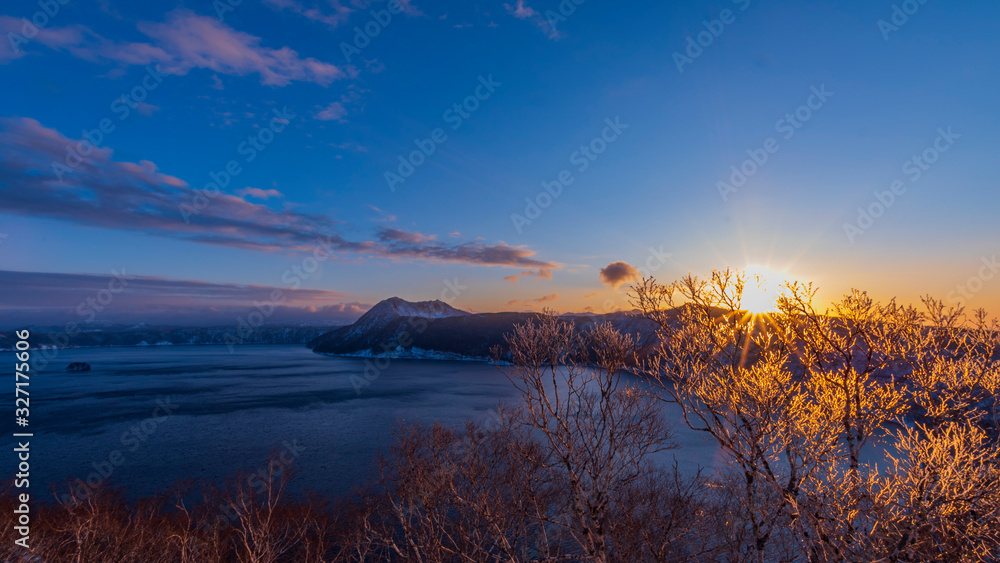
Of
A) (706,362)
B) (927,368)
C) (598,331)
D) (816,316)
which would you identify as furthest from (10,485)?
(927,368)

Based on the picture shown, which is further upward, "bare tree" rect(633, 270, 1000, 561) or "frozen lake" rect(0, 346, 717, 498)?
"bare tree" rect(633, 270, 1000, 561)

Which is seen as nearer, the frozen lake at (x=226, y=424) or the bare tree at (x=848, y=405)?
the bare tree at (x=848, y=405)

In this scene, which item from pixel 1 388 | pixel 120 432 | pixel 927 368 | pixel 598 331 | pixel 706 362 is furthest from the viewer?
pixel 1 388

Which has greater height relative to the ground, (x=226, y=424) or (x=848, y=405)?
(x=848, y=405)

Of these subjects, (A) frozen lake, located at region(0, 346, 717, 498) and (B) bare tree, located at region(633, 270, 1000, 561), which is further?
(A) frozen lake, located at region(0, 346, 717, 498)

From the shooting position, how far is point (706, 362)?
539 inches

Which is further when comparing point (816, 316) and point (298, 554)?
point (298, 554)

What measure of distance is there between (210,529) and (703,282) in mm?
30970

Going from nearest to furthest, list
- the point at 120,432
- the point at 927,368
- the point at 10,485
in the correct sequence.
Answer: the point at 927,368
the point at 10,485
the point at 120,432

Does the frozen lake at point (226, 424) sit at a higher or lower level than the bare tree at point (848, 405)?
lower

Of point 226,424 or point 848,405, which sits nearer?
point 848,405

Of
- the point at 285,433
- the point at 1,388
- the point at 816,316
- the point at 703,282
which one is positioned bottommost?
the point at 1,388

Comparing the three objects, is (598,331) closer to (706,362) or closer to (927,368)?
(706,362)

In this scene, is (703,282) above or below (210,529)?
above
